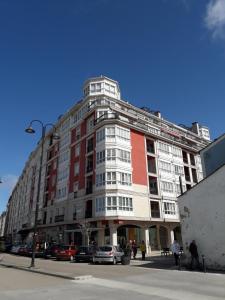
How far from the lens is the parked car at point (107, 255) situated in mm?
22844

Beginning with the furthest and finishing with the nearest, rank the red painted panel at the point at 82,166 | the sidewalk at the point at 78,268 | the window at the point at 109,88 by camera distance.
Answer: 1. the window at the point at 109,88
2. the red painted panel at the point at 82,166
3. the sidewalk at the point at 78,268

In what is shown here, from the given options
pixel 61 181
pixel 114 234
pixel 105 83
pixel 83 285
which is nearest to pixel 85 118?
pixel 105 83

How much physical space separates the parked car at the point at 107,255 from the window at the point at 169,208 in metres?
19.4

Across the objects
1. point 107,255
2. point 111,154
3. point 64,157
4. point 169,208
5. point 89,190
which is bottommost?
point 107,255

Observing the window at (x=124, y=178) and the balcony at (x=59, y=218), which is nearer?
the window at (x=124, y=178)

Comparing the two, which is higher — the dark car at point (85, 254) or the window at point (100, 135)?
the window at point (100, 135)

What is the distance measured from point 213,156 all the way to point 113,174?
555 inches

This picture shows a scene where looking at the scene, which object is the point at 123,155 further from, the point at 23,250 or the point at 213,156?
the point at 23,250

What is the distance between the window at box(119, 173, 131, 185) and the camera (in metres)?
37.5

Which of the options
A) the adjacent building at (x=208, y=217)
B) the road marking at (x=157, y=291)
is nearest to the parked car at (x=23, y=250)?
the adjacent building at (x=208, y=217)

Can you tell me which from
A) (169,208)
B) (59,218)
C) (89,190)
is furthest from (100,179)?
(59,218)

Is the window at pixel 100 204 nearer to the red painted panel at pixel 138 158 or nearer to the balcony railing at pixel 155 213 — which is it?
the red painted panel at pixel 138 158

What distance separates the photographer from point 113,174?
37.3 m

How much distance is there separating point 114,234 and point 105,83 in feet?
82.3
